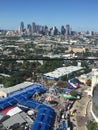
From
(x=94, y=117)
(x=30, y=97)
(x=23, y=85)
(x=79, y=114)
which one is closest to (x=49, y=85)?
(x=23, y=85)

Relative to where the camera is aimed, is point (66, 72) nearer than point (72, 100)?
No

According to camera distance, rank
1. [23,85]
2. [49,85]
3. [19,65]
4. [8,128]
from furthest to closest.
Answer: [19,65]
[49,85]
[23,85]
[8,128]

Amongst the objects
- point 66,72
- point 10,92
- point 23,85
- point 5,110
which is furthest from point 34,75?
point 5,110

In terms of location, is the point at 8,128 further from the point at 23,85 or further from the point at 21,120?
the point at 23,85

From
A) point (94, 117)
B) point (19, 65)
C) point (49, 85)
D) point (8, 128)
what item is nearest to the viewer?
point (8, 128)

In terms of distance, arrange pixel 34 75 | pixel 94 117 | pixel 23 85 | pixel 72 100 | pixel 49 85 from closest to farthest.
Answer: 1. pixel 94 117
2. pixel 72 100
3. pixel 23 85
4. pixel 49 85
5. pixel 34 75

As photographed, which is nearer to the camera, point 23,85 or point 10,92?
point 10,92

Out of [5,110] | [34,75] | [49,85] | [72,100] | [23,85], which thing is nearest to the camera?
[5,110]

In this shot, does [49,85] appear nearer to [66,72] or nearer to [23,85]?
[23,85]
